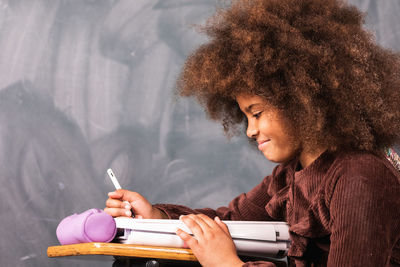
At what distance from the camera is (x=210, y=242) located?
3.08 feet

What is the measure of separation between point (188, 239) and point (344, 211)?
29 centimetres

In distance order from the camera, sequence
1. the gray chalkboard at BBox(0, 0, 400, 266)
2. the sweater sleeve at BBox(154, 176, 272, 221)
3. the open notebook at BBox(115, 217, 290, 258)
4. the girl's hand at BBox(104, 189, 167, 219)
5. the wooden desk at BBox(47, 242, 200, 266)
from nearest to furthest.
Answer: the wooden desk at BBox(47, 242, 200, 266), the open notebook at BBox(115, 217, 290, 258), the girl's hand at BBox(104, 189, 167, 219), the sweater sleeve at BBox(154, 176, 272, 221), the gray chalkboard at BBox(0, 0, 400, 266)

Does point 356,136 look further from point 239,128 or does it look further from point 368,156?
point 239,128

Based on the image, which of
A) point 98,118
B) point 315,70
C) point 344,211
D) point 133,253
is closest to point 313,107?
point 315,70

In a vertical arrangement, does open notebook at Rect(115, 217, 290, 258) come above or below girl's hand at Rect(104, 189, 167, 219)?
below

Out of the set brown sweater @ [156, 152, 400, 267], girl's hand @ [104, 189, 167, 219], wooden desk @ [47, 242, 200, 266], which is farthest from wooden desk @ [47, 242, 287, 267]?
girl's hand @ [104, 189, 167, 219]

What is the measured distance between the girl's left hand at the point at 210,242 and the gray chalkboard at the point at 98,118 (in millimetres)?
812

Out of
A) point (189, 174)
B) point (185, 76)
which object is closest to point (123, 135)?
point (189, 174)

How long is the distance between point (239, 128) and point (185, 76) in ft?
0.83

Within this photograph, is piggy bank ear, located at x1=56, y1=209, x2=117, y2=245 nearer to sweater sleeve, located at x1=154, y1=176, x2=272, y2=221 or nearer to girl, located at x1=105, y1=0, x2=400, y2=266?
girl, located at x1=105, y1=0, x2=400, y2=266

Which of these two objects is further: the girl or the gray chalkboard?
the gray chalkboard

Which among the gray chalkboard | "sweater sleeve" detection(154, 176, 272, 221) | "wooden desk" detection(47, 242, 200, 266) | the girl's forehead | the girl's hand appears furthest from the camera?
the gray chalkboard

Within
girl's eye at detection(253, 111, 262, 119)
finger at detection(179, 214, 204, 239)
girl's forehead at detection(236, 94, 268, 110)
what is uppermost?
girl's forehead at detection(236, 94, 268, 110)

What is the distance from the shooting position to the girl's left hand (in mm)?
923
